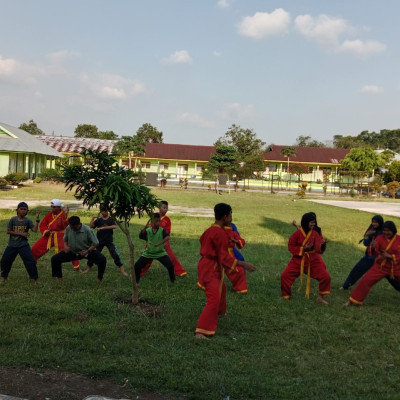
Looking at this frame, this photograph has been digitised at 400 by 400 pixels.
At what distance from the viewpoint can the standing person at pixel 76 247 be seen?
776 centimetres

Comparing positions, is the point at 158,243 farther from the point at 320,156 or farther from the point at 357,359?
the point at 320,156

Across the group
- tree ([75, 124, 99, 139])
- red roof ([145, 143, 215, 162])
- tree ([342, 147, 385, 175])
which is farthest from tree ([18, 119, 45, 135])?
tree ([342, 147, 385, 175])

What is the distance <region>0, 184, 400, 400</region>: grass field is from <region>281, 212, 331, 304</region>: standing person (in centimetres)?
29

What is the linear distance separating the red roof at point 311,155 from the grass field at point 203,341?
172ft

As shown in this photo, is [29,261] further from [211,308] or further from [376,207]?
[376,207]

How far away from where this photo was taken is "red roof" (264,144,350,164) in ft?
197

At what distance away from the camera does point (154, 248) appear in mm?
7953

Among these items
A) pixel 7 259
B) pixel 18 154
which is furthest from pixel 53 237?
pixel 18 154

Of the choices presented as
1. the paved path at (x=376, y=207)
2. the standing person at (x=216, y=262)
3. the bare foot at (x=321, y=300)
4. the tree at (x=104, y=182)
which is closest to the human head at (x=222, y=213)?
the standing person at (x=216, y=262)

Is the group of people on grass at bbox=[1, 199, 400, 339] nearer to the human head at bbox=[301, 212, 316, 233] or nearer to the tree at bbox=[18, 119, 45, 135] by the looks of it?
the human head at bbox=[301, 212, 316, 233]

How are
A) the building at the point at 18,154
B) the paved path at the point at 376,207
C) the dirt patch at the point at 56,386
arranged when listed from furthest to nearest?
the building at the point at 18,154 < the paved path at the point at 376,207 < the dirt patch at the point at 56,386

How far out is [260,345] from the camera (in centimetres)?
548

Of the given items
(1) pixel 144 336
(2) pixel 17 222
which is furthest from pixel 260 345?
(2) pixel 17 222

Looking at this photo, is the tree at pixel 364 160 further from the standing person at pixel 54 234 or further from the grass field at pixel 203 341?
the standing person at pixel 54 234
